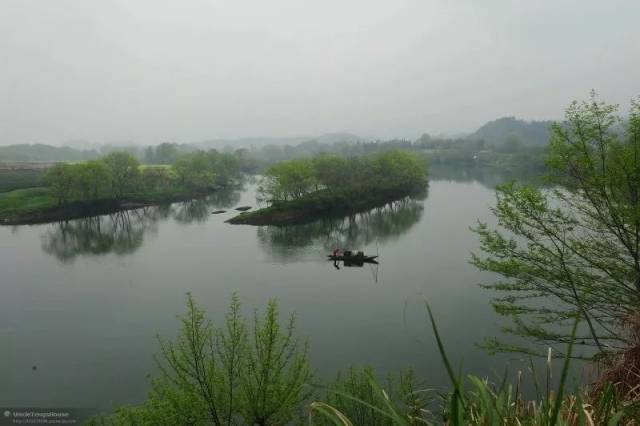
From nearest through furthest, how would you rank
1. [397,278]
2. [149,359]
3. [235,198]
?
[149,359], [397,278], [235,198]

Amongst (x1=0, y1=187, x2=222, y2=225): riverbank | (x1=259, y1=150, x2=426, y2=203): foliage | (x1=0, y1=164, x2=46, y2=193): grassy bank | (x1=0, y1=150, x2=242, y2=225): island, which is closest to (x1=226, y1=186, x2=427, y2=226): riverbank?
(x1=259, y1=150, x2=426, y2=203): foliage

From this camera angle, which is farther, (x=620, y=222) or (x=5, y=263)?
(x=5, y=263)

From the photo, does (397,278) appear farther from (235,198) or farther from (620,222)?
(235,198)

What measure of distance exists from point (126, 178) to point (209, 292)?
54498 millimetres

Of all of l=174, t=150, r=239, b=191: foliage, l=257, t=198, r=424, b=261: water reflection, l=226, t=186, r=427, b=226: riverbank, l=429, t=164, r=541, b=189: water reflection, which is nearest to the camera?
l=257, t=198, r=424, b=261: water reflection

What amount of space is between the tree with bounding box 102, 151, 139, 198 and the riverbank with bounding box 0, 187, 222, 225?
2525 mm

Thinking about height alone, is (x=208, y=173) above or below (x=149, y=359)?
above

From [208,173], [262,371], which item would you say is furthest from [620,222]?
[208,173]

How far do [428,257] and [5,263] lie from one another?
45396 millimetres

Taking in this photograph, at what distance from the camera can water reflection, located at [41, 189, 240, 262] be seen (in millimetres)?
47250

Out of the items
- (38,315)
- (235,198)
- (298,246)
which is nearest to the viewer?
(38,315)

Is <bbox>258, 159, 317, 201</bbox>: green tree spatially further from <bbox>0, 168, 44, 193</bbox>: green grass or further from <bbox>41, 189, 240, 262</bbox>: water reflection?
<bbox>0, 168, 44, 193</bbox>: green grass

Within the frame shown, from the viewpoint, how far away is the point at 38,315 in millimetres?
29297

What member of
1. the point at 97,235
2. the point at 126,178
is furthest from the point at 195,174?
the point at 97,235
